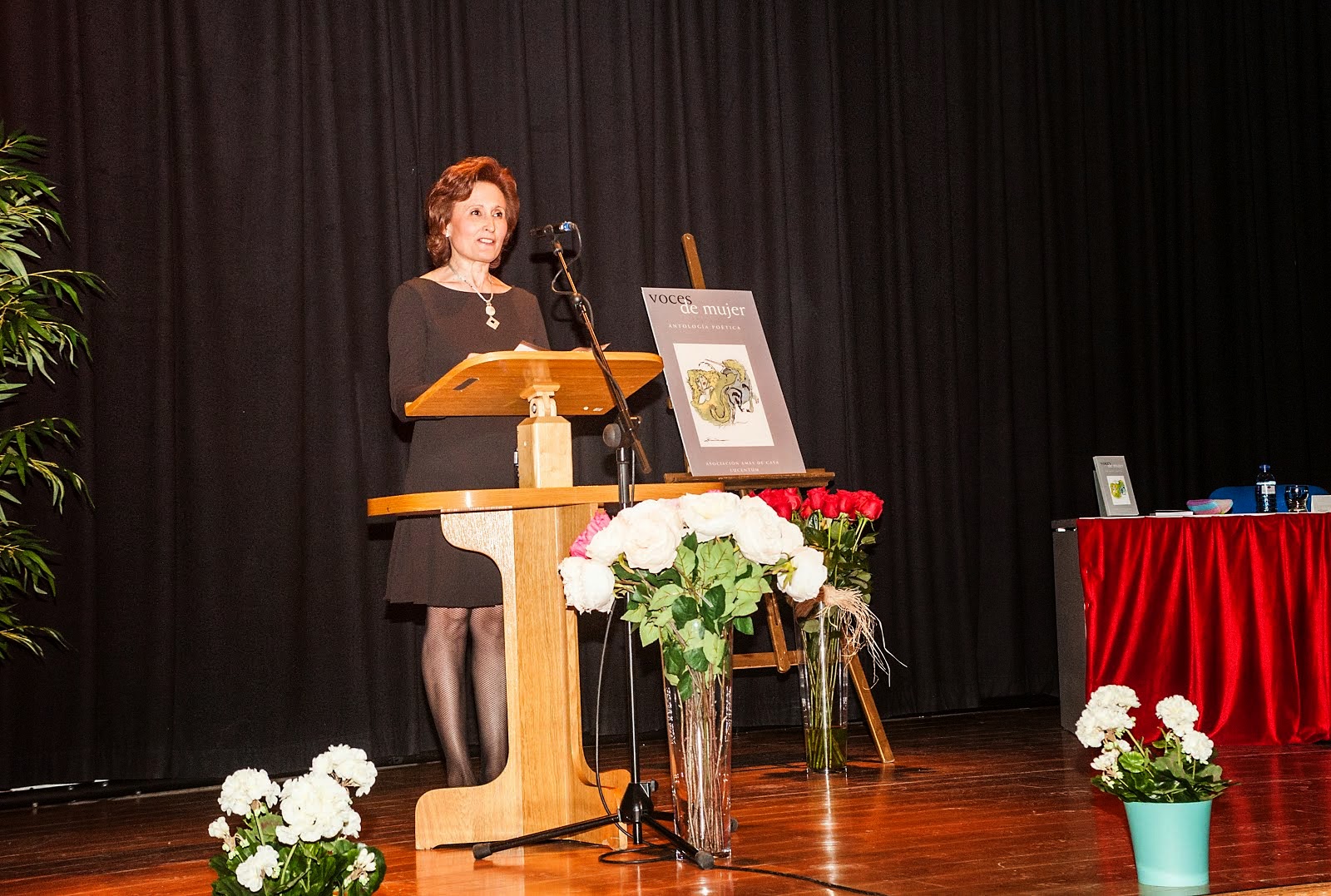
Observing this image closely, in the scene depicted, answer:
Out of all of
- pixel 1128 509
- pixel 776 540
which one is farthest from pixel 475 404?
pixel 1128 509

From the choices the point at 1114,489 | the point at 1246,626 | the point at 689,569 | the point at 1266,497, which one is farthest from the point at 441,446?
the point at 1266,497

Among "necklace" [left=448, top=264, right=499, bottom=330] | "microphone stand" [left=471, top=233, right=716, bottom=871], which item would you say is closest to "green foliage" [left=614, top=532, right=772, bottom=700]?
"microphone stand" [left=471, top=233, right=716, bottom=871]

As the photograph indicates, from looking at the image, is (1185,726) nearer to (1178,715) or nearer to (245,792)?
(1178,715)

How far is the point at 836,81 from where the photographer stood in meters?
5.48

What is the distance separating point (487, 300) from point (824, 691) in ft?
5.68

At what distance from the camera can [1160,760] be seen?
7.97 feet

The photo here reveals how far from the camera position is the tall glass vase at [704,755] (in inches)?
106

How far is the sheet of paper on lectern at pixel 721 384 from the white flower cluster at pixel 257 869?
236 centimetres

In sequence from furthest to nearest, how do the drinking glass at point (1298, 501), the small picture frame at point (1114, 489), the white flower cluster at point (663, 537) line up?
1. the small picture frame at point (1114, 489)
2. the drinking glass at point (1298, 501)
3. the white flower cluster at point (663, 537)

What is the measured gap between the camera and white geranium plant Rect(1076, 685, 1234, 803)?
7.93ft

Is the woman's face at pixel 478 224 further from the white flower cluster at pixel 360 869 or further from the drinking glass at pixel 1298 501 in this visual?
the drinking glass at pixel 1298 501

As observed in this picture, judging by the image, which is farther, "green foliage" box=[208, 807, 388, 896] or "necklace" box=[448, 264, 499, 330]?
"necklace" box=[448, 264, 499, 330]

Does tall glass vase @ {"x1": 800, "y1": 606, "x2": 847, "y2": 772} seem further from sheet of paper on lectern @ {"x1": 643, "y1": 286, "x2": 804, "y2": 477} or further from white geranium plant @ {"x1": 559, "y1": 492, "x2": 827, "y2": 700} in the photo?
white geranium plant @ {"x1": 559, "y1": 492, "x2": 827, "y2": 700}

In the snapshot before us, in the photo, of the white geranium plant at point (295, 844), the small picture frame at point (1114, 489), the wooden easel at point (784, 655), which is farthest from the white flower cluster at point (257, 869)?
the small picture frame at point (1114, 489)
